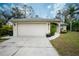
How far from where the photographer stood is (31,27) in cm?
725

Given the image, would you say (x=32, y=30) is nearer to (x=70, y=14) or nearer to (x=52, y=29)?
(x=52, y=29)

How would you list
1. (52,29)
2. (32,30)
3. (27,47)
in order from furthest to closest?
(32,30) → (52,29) → (27,47)

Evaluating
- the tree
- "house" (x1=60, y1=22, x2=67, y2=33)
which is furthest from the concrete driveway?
the tree

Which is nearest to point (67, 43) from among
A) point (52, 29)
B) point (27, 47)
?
point (52, 29)

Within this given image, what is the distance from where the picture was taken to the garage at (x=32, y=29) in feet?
23.4

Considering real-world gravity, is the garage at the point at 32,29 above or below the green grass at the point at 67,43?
above

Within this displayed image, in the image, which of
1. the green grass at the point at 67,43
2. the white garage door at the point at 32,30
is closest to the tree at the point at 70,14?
the green grass at the point at 67,43

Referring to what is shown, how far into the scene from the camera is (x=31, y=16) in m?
6.73

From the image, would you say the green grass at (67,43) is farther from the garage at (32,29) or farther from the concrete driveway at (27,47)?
the garage at (32,29)

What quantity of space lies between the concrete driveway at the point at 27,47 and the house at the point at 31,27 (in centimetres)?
24

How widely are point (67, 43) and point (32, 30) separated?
4.62 ft

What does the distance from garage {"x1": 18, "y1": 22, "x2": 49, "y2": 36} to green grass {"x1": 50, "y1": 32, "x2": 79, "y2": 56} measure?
716 mm

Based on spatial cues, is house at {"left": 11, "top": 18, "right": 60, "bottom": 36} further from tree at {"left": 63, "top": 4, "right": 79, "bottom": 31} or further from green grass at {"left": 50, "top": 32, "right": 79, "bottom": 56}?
tree at {"left": 63, "top": 4, "right": 79, "bottom": 31}

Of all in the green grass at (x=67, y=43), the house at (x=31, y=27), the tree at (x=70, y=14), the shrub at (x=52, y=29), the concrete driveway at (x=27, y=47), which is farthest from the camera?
the house at (x=31, y=27)
